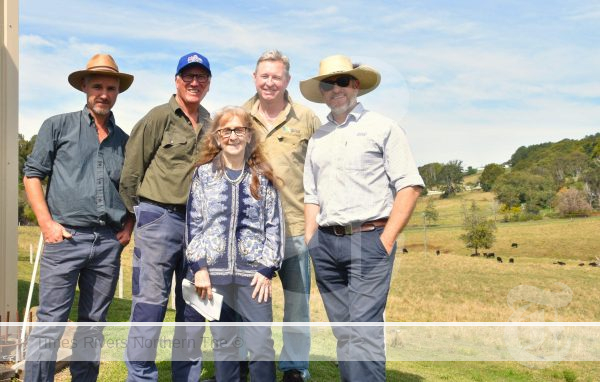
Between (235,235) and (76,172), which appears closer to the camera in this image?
(235,235)

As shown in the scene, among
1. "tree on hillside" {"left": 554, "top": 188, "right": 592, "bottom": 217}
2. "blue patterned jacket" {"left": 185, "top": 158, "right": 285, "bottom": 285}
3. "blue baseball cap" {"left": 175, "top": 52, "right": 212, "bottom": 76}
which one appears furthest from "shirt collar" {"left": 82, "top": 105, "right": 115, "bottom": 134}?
"tree on hillside" {"left": 554, "top": 188, "right": 592, "bottom": 217}

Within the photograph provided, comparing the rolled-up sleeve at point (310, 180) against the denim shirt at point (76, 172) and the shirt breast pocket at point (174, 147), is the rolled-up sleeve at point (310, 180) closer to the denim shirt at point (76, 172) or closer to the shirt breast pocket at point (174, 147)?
the shirt breast pocket at point (174, 147)

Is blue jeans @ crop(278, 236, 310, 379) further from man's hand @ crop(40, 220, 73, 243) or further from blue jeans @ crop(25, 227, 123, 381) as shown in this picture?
man's hand @ crop(40, 220, 73, 243)

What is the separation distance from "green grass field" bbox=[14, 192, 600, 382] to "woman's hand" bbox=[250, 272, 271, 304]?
97cm

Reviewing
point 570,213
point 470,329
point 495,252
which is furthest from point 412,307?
point 570,213

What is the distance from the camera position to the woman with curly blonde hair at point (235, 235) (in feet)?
12.5

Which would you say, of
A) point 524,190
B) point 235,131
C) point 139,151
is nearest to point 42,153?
point 139,151

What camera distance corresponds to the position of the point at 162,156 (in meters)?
4.23

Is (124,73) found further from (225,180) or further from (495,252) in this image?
(495,252)

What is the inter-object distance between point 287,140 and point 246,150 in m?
0.57

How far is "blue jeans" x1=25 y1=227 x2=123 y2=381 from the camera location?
14.3 feet

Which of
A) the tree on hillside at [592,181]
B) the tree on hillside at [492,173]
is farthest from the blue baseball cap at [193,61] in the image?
the tree on hillside at [592,181]

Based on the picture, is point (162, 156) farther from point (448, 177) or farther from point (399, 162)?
point (448, 177)

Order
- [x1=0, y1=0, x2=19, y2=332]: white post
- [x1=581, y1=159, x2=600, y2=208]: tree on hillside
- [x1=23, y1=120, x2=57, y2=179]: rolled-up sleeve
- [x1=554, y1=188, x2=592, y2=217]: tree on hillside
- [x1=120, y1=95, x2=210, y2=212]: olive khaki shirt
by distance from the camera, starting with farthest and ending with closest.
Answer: [x1=581, y1=159, x2=600, y2=208]: tree on hillside → [x1=554, y1=188, x2=592, y2=217]: tree on hillside → [x1=0, y1=0, x2=19, y2=332]: white post → [x1=23, y1=120, x2=57, y2=179]: rolled-up sleeve → [x1=120, y1=95, x2=210, y2=212]: olive khaki shirt
